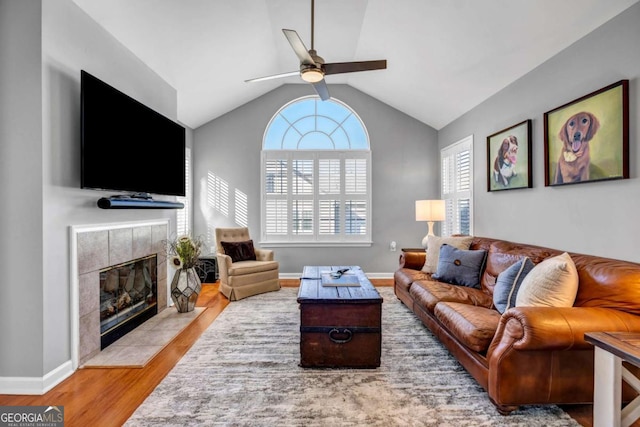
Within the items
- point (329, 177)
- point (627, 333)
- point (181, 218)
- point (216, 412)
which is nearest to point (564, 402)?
point (627, 333)

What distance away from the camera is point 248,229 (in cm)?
550

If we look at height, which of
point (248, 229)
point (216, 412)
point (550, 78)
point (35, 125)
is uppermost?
point (550, 78)

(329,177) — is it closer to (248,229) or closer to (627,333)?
(248,229)

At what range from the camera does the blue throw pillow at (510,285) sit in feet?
7.68

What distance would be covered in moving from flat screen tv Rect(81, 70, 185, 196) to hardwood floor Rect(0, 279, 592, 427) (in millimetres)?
1445

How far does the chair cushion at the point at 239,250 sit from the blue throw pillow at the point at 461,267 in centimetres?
273

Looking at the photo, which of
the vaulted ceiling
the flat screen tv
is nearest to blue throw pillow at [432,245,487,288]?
the vaulted ceiling

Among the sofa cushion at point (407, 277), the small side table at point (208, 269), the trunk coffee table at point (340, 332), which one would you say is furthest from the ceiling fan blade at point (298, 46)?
the small side table at point (208, 269)

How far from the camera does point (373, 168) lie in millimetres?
5594

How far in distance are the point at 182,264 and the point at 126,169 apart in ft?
4.40

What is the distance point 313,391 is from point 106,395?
4.56 feet

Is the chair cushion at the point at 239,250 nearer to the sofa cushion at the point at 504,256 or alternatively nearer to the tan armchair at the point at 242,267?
the tan armchair at the point at 242,267

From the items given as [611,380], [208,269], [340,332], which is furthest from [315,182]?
[611,380]

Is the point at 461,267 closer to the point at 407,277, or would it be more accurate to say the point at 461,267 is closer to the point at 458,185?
the point at 407,277
